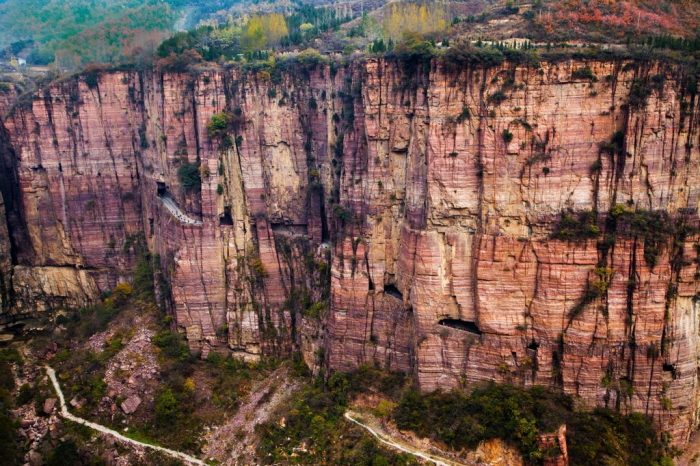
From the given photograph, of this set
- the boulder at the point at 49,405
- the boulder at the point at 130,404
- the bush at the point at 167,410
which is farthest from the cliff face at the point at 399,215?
the boulder at the point at 49,405

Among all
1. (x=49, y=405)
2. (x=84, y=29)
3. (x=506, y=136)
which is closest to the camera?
(x=506, y=136)

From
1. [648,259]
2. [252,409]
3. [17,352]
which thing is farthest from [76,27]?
[648,259]

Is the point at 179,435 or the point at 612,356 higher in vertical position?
the point at 612,356

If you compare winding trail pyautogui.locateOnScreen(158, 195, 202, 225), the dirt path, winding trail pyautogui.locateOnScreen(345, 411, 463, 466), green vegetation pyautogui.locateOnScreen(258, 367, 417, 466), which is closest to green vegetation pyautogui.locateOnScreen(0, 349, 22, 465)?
the dirt path

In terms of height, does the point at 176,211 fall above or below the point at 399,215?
below

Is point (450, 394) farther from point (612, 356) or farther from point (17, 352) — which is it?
point (17, 352)

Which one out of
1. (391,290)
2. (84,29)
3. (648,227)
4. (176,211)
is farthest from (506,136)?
(84,29)

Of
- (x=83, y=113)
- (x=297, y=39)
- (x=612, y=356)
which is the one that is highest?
(x=297, y=39)

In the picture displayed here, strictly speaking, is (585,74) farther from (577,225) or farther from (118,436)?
(118,436)
